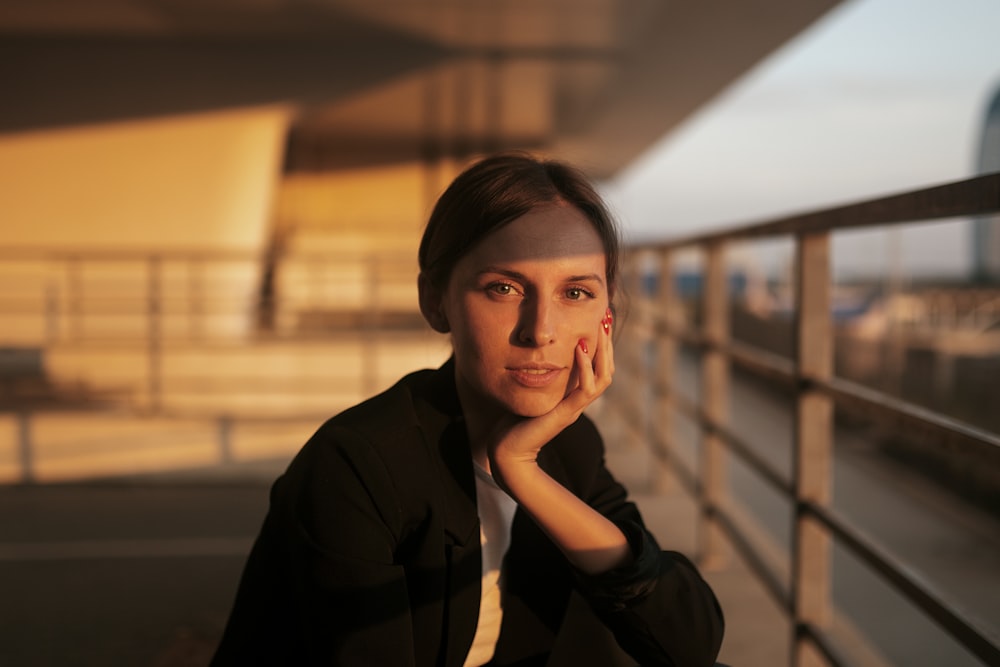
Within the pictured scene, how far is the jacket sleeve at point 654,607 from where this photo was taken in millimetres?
1264

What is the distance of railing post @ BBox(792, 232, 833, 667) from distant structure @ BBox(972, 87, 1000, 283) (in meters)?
17.6

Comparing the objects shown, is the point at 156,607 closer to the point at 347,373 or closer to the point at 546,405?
the point at 546,405

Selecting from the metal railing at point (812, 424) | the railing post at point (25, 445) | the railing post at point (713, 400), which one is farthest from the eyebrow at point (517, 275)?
the railing post at point (25, 445)

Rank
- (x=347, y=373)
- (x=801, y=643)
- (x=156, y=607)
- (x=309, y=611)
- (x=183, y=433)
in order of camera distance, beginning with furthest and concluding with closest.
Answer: (x=347, y=373), (x=183, y=433), (x=156, y=607), (x=801, y=643), (x=309, y=611)

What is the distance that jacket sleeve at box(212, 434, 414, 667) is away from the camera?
1256 millimetres

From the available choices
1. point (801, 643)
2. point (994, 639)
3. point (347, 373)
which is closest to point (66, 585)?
point (801, 643)

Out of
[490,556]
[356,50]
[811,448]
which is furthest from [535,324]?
[356,50]

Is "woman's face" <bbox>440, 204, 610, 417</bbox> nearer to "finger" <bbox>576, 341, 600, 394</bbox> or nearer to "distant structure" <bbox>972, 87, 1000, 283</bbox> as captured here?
"finger" <bbox>576, 341, 600, 394</bbox>

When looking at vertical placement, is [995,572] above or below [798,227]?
below

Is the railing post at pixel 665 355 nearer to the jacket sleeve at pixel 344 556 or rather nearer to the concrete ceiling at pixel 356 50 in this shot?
the concrete ceiling at pixel 356 50

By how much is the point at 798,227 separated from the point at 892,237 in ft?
38.4

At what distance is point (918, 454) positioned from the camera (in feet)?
27.3

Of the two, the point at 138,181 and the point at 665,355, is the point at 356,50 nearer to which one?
the point at 138,181

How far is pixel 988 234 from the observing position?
2036cm
